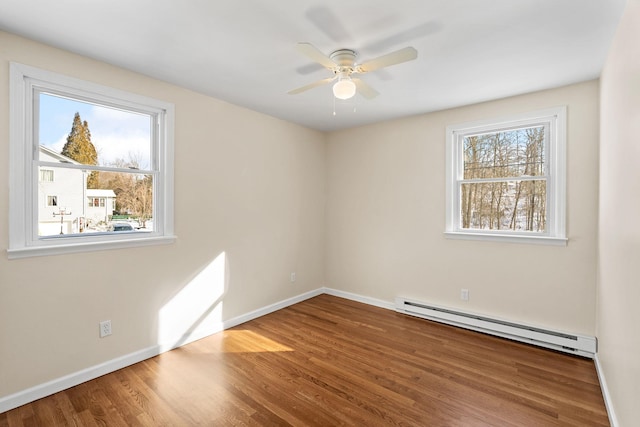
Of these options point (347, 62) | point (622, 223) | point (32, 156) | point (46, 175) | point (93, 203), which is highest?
point (347, 62)

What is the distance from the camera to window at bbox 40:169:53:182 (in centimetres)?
218

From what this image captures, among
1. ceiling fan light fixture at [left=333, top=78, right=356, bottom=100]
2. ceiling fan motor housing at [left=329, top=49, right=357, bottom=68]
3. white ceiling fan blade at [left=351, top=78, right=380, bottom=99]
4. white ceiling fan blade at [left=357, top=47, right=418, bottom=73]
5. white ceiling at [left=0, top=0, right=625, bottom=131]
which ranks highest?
white ceiling at [left=0, top=0, right=625, bottom=131]

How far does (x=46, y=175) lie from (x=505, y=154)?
409 centimetres

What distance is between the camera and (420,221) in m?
3.72

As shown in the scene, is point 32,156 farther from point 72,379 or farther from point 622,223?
point 622,223

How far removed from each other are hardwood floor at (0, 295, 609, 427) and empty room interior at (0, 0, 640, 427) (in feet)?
0.07

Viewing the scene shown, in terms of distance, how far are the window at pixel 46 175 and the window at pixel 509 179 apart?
12.0ft

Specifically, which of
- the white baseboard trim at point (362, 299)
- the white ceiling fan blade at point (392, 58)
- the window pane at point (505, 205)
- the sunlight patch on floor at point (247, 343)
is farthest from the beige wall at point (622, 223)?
the sunlight patch on floor at point (247, 343)

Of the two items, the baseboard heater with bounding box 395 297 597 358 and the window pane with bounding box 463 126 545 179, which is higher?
the window pane with bounding box 463 126 545 179

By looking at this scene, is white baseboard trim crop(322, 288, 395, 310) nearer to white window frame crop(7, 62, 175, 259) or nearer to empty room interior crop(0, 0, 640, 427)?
empty room interior crop(0, 0, 640, 427)

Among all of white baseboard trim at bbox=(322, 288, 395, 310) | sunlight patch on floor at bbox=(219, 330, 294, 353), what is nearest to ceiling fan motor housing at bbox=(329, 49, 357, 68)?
sunlight patch on floor at bbox=(219, 330, 294, 353)

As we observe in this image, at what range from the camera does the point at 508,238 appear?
310 cm

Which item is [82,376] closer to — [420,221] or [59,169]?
[59,169]

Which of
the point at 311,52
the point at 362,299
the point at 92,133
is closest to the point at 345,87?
the point at 311,52
